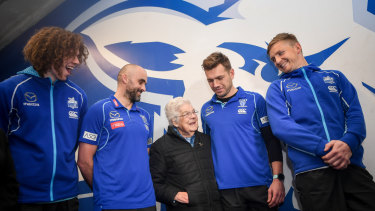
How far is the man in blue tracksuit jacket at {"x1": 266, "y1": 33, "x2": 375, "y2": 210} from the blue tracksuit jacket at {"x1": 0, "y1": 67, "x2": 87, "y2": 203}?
1.36m

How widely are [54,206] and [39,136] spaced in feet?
1.34

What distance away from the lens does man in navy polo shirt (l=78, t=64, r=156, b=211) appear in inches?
62.2

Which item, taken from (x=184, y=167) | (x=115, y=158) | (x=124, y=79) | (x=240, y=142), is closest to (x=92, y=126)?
(x=115, y=158)

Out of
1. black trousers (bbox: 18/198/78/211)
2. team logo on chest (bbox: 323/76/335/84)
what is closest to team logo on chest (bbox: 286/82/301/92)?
team logo on chest (bbox: 323/76/335/84)

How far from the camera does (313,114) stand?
1515 mm

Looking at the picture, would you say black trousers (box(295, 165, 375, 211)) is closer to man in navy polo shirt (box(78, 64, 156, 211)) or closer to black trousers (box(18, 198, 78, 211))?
man in navy polo shirt (box(78, 64, 156, 211))

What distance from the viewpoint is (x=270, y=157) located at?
1769 mm

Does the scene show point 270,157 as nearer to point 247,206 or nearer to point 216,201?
point 247,206

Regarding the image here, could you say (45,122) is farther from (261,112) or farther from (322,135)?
(322,135)

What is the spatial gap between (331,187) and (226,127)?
0.76 metres

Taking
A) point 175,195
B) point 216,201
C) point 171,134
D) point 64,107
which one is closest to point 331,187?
point 216,201

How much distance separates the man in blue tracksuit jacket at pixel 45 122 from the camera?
1303mm

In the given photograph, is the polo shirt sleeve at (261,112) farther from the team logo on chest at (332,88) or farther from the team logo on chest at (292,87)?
the team logo on chest at (332,88)

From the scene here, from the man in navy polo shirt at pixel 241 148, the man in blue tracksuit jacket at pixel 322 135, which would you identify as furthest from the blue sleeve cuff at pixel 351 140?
the man in navy polo shirt at pixel 241 148
